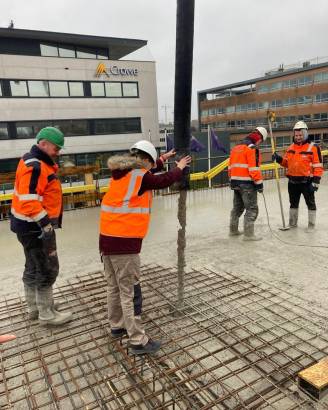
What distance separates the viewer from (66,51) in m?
24.0

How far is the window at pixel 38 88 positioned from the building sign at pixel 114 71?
3768 millimetres

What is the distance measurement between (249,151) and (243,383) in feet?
13.3

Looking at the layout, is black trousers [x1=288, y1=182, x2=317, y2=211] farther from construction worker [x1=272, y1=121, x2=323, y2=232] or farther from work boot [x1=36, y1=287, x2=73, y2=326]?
work boot [x1=36, y1=287, x2=73, y2=326]

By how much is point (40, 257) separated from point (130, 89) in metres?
24.2

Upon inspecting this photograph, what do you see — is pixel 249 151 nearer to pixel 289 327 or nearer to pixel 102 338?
pixel 289 327

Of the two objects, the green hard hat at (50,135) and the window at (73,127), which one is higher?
the window at (73,127)

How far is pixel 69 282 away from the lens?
4680mm

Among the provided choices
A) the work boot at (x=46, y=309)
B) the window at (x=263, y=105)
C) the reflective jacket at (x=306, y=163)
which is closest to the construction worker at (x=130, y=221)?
the work boot at (x=46, y=309)

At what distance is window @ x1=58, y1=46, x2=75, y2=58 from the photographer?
23812mm

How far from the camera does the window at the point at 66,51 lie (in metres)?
23.8

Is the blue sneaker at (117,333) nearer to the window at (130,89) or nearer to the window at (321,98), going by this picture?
the window at (130,89)

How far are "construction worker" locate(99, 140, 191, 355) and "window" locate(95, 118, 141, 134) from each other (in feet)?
75.8

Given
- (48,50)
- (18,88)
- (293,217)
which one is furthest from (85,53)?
(293,217)

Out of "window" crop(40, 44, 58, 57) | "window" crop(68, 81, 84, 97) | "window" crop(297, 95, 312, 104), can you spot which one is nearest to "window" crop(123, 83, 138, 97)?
"window" crop(68, 81, 84, 97)
